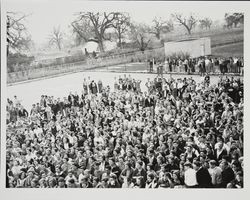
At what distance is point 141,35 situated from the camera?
5059 millimetres

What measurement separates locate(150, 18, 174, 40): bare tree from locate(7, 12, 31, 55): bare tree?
1570mm

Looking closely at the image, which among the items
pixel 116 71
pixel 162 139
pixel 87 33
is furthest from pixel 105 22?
pixel 162 139

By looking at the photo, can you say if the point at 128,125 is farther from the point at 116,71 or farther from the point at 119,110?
the point at 116,71

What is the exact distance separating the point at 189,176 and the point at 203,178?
167 millimetres

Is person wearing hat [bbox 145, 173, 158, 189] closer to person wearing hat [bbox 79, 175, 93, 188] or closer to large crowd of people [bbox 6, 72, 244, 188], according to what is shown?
large crowd of people [bbox 6, 72, 244, 188]

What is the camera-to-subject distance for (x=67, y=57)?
199 inches

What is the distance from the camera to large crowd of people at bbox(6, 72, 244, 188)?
4844 millimetres

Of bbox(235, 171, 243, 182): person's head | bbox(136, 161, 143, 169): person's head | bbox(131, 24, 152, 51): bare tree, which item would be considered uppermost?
bbox(131, 24, 152, 51): bare tree

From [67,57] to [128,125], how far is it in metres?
1.15

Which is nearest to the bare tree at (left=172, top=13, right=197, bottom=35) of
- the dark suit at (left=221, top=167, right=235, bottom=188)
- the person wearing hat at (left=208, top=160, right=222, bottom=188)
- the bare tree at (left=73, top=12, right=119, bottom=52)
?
the bare tree at (left=73, top=12, right=119, bottom=52)

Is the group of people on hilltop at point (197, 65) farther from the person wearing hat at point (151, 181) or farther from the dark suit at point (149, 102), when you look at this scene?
the person wearing hat at point (151, 181)

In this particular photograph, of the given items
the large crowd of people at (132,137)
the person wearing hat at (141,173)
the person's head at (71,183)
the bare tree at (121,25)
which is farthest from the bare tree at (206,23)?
the person's head at (71,183)

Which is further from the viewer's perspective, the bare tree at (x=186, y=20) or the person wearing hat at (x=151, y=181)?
the bare tree at (x=186, y=20)

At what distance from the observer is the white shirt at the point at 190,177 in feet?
15.8
